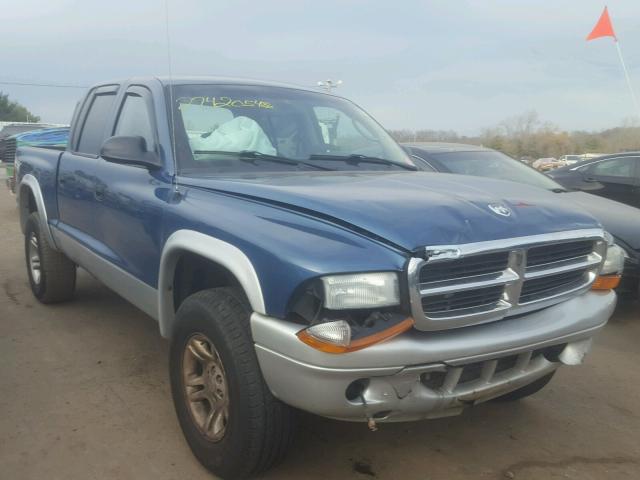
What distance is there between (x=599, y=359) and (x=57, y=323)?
4161mm

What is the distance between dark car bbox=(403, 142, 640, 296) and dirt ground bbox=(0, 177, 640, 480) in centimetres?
99

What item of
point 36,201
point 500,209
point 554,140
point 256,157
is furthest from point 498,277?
point 554,140

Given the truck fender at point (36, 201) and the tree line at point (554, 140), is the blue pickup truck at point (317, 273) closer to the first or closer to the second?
the truck fender at point (36, 201)

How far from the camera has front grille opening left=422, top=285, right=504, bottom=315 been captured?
7.59ft

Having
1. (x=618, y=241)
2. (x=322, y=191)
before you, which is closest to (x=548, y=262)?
(x=322, y=191)

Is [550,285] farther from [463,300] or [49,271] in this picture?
[49,271]

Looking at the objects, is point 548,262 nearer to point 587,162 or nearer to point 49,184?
point 49,184

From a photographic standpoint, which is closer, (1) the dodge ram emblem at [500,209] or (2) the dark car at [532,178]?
(1) the dodge ram emblem at [500,209]

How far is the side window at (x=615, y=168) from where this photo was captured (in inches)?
323

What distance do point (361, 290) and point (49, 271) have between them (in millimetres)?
3883

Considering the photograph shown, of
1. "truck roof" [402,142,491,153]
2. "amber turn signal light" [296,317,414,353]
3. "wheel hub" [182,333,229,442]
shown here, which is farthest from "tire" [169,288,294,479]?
"truck roof" [402,142,491,153]

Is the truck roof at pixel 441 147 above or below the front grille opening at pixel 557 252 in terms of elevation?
above

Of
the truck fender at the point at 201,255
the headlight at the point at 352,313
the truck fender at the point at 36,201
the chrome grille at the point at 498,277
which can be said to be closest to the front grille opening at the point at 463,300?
the chrome grille at the point at 498,277

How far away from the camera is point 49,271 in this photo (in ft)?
17.2
